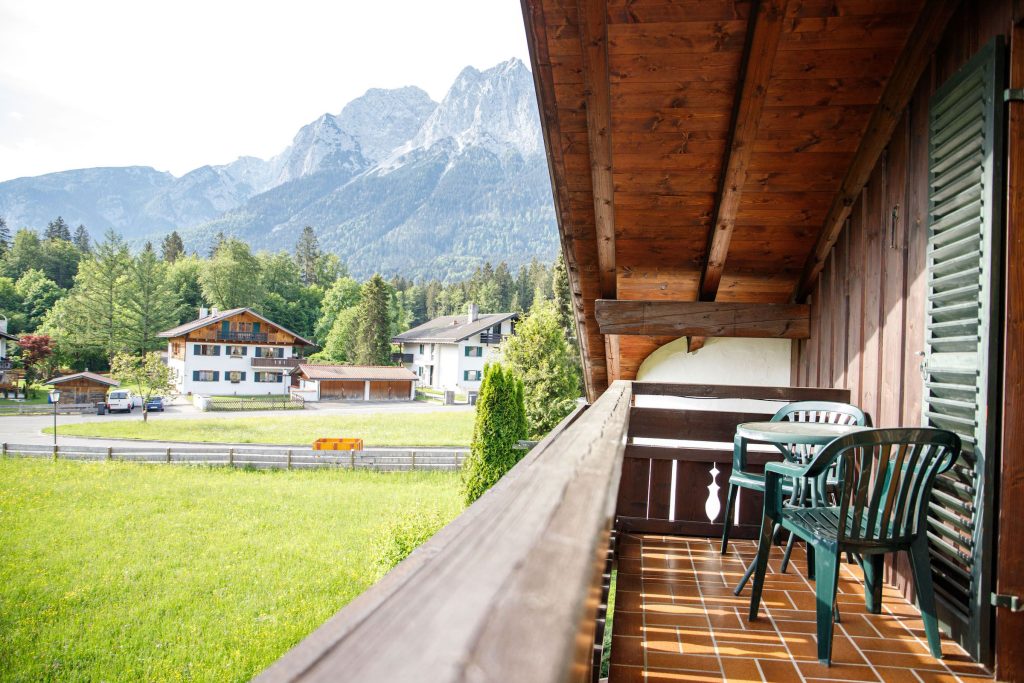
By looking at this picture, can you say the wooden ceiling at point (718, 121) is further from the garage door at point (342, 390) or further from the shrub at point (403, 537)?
the garage door at point (342, 390)

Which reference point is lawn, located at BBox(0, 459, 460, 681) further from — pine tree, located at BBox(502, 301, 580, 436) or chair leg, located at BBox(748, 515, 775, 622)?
chair leg, located at BBox(748, 515, 775, 622)

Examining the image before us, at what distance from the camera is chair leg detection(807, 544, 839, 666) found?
2.38 metres

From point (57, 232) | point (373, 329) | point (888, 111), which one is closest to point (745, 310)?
point (888, 111)

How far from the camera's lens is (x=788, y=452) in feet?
12.2

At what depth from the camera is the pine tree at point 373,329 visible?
4534cm

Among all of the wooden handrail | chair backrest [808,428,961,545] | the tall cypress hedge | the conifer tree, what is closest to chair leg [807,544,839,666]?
chair backrest [808,428,961,545]

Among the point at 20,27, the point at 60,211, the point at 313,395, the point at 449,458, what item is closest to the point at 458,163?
the point at 60,211

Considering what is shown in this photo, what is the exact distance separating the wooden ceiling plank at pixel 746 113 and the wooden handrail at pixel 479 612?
316 cm

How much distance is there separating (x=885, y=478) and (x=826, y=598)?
48cm

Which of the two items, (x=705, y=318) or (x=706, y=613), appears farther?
(x=705, y=318)

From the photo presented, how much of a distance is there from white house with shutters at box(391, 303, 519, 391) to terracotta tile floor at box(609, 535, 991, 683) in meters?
36.8

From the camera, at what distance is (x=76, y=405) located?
3102cm

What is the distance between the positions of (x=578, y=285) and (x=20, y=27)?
72.0 metres

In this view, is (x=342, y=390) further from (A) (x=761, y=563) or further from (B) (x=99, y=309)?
(A) (x=761, y=563)
